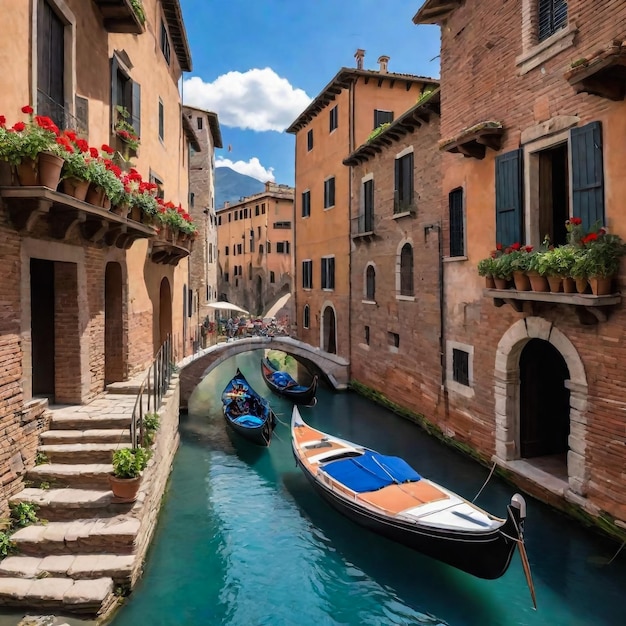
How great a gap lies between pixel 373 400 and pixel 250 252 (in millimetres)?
28758

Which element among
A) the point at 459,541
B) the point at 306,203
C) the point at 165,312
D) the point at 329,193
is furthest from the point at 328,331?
the point at 459,541

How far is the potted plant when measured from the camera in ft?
21.4

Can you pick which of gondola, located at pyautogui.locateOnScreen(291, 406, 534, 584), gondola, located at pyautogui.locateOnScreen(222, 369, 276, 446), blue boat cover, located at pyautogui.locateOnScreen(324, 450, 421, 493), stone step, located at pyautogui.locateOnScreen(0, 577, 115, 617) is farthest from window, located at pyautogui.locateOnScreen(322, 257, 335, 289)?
stone step, located at pyautogui.locateOnScreen(0, 577, 115, 617)

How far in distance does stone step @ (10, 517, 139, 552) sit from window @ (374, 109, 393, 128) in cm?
1741

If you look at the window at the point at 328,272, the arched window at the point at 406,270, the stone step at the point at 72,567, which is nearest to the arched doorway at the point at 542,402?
the arched window at the point at 406,270

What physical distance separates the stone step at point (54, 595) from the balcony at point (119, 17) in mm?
8929

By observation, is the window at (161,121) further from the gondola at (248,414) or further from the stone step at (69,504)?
the stone step at (69,504)

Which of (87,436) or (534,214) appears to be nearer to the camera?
(87,436)

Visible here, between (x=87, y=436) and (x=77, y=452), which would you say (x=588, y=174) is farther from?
(x=77, y=452)

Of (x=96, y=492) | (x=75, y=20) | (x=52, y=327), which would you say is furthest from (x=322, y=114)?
(x=96, y=492)

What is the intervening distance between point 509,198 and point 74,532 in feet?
29.2

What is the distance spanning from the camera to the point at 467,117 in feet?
35.9

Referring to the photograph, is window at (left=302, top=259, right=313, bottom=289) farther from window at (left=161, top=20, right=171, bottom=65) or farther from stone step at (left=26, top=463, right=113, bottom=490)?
stone step at (left=26, top=463, right=113, bottom=490)

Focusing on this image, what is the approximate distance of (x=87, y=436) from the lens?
24.2 ft
